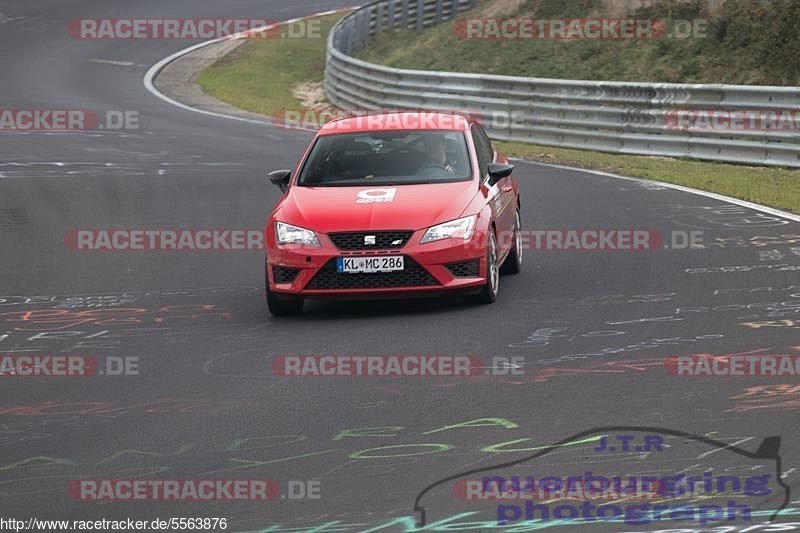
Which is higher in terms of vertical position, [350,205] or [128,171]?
[350,205]

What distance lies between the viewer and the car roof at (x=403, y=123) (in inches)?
504

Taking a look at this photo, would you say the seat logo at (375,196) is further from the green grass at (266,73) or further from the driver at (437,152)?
the green grass at (266,73)

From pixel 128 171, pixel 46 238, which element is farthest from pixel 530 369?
pixel 128 171

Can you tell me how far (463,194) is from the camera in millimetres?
11789

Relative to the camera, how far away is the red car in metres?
11.2

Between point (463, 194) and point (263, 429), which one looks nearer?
point (263, 429)

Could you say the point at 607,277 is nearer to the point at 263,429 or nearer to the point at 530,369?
the point at 530,369

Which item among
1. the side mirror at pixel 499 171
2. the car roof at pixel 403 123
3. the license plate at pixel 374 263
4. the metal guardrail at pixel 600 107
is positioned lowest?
the metal guardrail at pixel 600 107

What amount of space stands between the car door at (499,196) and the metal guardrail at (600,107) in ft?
27.9

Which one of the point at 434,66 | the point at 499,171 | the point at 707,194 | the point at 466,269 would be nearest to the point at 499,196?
the point at 499,171

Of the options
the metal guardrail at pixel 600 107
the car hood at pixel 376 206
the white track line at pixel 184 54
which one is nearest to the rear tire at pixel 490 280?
the car hood at pixel 376 206

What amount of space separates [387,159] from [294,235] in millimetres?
1400

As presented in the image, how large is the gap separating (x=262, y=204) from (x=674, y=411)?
1083 centimetres

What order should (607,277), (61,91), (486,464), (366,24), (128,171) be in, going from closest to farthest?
1. (486,464)
2. (607,277)
3. (128,171)
4. (61,91)
5. (366,24)
